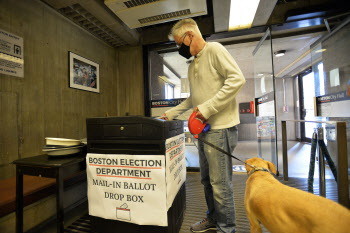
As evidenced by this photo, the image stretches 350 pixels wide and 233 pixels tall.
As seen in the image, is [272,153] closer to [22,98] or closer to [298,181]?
[298,181]

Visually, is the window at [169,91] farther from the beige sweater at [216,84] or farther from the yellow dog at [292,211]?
the yellow dog at [292,211]

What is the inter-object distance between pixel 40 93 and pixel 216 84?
2035 mm

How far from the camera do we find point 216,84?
3.71ft

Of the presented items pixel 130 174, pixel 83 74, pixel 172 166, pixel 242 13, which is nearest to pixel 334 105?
pixel 242 13

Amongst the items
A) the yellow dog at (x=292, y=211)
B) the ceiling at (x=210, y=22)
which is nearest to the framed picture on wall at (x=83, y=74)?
the ceiling at (x=210, y=22)

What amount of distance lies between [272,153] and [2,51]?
3969 millimetres

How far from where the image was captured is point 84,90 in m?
2.48

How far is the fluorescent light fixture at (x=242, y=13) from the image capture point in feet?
6.78

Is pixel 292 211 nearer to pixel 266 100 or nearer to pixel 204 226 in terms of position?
pixel 204 226

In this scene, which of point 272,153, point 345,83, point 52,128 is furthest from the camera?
point 272,153

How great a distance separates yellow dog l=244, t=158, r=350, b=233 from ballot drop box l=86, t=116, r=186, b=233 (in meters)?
0.55

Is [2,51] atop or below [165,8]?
below

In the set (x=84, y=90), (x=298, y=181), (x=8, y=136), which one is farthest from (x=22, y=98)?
(x=298, y=181)

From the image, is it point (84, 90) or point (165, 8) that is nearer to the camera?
point (165, 8)
